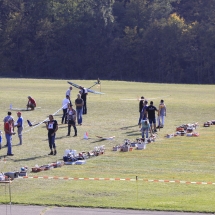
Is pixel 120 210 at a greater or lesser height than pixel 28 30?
lesser

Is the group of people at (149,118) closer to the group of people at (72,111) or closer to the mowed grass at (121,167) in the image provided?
the mowed grass at (121,167)

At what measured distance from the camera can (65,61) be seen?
360 feet

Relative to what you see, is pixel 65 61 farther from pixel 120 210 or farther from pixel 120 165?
pixel 120 210

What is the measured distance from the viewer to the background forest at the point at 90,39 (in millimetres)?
105750

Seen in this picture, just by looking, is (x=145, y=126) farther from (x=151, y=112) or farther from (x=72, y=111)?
(x=72, y=111)

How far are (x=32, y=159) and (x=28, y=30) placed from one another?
86.5 meters

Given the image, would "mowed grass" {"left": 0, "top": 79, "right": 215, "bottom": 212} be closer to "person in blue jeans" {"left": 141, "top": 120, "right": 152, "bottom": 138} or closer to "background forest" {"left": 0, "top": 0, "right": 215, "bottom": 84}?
"person in blue jeans" {"left": 141, "top": 120, "right": 152, "bottom": 138}

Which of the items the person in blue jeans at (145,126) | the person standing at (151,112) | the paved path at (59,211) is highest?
the person standing at (151,112)

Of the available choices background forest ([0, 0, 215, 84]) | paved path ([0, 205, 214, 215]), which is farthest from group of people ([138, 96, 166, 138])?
background forest ([0, 0, 215, 84])

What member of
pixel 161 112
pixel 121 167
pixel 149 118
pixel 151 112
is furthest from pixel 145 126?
pixel 121 167

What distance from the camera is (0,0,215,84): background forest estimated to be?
10575 centimetres

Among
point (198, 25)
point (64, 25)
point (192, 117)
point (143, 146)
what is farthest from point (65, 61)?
point (143, 146)

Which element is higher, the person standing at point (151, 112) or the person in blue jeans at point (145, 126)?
the person standing at point (151, 112)

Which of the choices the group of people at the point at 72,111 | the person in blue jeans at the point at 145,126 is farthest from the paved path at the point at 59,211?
the group of people at the point at 72,111
